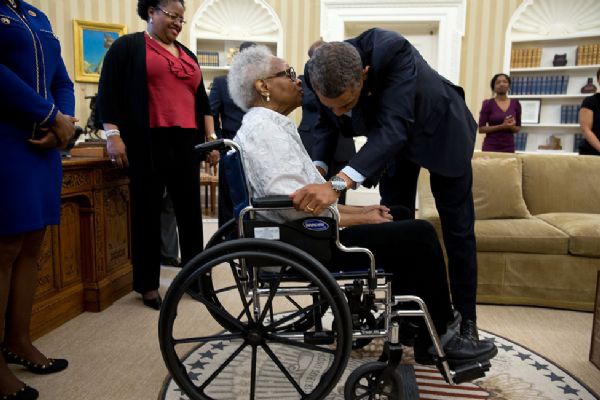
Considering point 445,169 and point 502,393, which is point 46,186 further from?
point 502,393

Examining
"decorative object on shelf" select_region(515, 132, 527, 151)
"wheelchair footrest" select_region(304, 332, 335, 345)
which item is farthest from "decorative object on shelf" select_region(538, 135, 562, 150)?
"wheelchair footrest" select_region(304, 332, 335, 345)

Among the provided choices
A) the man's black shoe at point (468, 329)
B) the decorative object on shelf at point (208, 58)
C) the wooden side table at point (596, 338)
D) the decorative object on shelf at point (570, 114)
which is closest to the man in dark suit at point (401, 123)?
the man's black shoe at point (468, 329)

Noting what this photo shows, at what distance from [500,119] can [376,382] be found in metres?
3.45

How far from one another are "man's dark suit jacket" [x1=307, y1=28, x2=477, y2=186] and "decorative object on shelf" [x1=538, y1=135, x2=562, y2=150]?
13.6 ft

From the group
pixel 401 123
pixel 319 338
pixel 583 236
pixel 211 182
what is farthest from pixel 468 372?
pixel 211 182

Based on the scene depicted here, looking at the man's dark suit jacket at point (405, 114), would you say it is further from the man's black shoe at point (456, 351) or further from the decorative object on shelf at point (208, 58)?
the decorative object on shelf at point (208, 58)

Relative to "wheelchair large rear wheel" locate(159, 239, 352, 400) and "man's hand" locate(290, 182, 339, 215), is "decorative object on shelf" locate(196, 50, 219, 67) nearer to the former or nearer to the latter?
"wheelchair large rear wheel" locate(159, 239, 352, 400)

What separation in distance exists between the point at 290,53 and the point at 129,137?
3.65 meters

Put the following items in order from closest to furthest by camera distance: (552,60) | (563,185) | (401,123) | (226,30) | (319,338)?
(319,338)
(401,123)
(563,185)
(552,60)
(226,30)

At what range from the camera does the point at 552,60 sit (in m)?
5.26

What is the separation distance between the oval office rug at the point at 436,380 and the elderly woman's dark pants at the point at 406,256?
0.41 metres

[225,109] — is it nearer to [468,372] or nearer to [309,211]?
[309,211]

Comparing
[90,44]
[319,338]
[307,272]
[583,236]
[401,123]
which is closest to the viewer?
[307,272]

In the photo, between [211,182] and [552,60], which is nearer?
[211,182]
